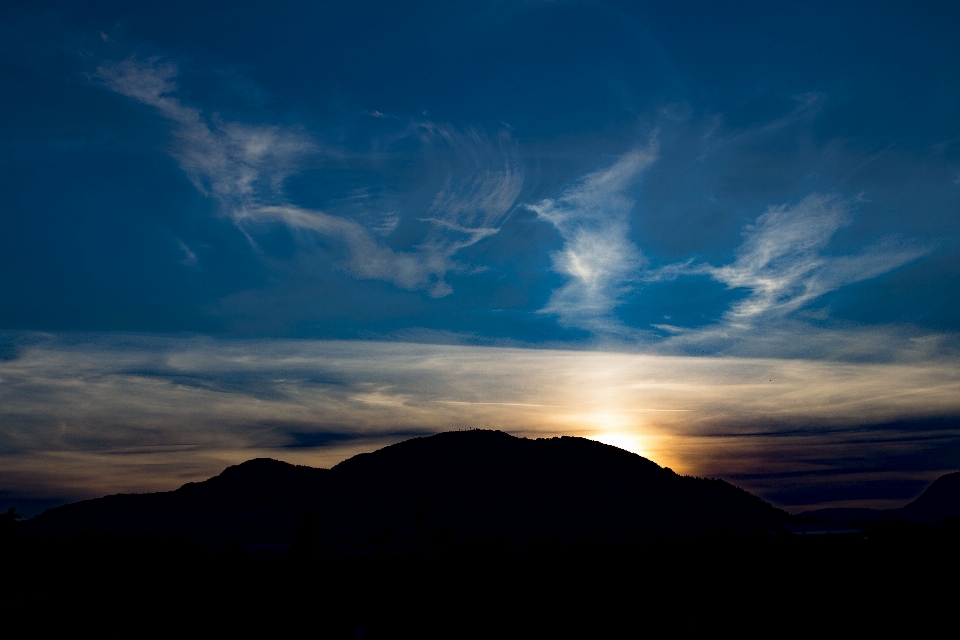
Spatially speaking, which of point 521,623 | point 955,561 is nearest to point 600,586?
point 521,623

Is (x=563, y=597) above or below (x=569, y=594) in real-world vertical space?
below

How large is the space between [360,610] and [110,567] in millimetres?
41372

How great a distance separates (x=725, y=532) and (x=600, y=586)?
3506 cm

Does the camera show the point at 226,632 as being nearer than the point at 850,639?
No

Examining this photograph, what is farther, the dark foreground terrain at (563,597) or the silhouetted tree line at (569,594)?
the silhouetted tree line at (569,594)

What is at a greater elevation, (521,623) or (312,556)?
(312,556)

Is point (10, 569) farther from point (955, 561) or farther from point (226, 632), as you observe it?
point (955, 561)

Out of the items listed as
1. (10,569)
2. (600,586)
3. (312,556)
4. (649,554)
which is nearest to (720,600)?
(600,586)

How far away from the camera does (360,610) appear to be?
54.1 meters

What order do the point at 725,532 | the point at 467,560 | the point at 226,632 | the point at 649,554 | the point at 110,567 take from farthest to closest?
the point at 725,532 < the point at 110,567 < the point at 649,554 < the point at 467,560 < the point at 226,632

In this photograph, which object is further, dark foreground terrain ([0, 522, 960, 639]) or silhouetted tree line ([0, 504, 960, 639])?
silhouetted tree line ([0, 504, 960, 639])

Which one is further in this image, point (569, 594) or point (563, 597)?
point (569, 594)

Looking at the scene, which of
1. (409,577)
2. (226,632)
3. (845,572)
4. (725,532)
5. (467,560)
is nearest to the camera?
(226,632)

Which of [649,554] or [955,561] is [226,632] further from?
[955,561]
